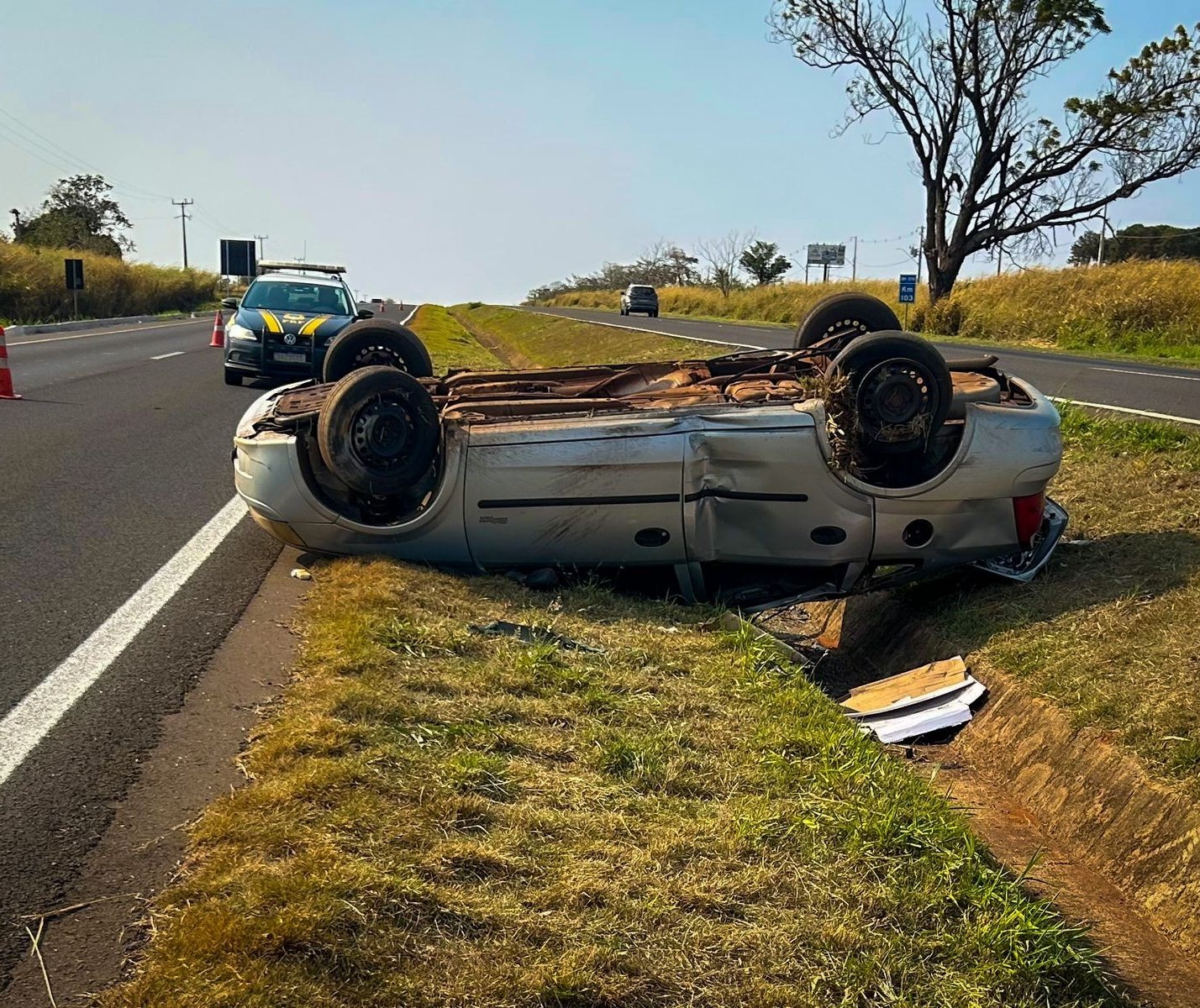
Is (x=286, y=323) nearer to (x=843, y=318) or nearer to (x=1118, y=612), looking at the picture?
(x=843, y=318)

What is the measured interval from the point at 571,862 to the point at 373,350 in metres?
5.04

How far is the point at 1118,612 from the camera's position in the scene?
5.39 meters

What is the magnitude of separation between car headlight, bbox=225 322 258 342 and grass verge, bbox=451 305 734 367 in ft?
18.5

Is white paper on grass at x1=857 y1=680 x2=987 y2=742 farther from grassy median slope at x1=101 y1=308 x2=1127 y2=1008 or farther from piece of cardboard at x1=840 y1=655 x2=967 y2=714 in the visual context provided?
grassy median slope at x1=101 y1=308 x2=1127 y2=1008

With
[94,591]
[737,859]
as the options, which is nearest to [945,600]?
[737,859]

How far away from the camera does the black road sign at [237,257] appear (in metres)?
55.8

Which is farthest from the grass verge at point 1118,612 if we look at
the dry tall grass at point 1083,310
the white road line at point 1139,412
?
the dry tall grass at point 1083,310

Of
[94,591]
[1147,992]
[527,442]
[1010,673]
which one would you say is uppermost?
[527,442]

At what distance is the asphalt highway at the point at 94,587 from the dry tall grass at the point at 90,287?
2697 cm

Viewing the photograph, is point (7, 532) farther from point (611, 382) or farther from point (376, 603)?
A: point (611, 382)

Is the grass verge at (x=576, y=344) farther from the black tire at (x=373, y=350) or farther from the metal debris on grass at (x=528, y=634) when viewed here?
the metal debris on grass at (x=528, y=634)

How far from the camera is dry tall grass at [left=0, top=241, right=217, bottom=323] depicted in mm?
36469

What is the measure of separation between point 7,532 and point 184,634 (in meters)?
2.24

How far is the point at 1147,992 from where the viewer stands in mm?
3371
